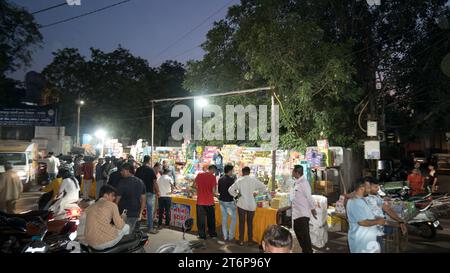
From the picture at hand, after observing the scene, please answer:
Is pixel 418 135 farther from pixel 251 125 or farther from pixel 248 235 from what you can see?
pixel 248 235

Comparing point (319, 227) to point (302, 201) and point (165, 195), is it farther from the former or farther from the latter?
point (165, 195)

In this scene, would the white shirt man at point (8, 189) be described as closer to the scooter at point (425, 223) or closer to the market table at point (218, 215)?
the market table at point (218, 215)

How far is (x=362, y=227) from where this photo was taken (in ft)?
15.6

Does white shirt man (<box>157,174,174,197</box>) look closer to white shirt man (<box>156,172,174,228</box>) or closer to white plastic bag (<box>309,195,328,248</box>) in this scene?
white shirt man (<box>156,172,174,228</box>)

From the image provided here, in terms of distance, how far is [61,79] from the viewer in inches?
1342

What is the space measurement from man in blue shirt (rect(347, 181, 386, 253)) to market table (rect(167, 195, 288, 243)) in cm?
259

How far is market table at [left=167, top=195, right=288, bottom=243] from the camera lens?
7785mm

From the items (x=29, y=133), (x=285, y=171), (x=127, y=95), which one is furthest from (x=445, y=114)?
(x=29, y=133)

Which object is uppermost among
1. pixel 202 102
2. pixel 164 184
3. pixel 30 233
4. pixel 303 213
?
pixel 202 102

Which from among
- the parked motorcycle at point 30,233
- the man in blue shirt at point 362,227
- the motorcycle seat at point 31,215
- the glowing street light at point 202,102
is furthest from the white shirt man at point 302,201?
the glowing street light at point 202,102

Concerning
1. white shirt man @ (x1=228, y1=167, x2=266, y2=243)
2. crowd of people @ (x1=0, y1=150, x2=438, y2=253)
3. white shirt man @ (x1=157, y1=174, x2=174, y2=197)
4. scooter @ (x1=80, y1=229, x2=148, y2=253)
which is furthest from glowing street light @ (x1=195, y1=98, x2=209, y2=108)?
scooter @ (x1=80, y1=229, x2=148, y2=253)

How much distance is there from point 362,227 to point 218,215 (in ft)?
16.7

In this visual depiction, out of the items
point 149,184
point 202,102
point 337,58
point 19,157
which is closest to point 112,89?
point 19,157

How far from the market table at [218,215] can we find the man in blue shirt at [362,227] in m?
2.59
